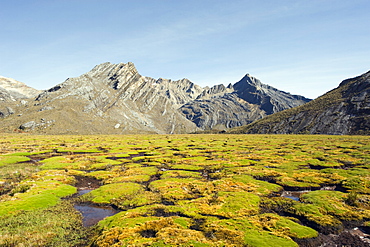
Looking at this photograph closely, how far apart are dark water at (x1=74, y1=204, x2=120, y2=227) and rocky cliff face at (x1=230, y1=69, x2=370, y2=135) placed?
170 meters

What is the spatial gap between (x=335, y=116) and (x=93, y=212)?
18893 centimetres

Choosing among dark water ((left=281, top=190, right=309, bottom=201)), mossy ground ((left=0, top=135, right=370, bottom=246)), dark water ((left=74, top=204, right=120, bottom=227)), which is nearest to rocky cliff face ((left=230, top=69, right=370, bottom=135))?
mossy ground ((left=0, top=135, right=370, bottom=246))

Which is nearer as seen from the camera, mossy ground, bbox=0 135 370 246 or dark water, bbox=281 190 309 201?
mossy ground, bbox=0 135 370 246

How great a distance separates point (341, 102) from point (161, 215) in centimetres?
20476

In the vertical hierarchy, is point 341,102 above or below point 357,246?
above

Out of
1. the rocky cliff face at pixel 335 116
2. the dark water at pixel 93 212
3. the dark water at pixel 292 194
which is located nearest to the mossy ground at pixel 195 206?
the dark water at pixel 93 212

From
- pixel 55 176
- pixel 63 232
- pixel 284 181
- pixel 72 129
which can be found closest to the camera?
pixel 63 232

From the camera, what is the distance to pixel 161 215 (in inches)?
668

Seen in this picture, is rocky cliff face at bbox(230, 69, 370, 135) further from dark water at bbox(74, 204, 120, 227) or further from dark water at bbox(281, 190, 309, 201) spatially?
dark water at bbox(74, 204, 120, 227)

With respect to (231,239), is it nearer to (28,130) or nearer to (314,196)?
(314,196)

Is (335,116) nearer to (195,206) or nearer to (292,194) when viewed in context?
(292,194)

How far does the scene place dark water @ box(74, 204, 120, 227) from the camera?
16.4m

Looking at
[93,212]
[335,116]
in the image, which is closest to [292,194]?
[93,212]

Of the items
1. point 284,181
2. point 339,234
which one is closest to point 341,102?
point 284,181
